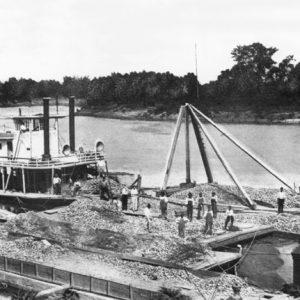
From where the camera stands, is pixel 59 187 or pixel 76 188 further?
pixel 59 187

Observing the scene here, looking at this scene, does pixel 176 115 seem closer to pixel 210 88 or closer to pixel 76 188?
pixel 210 88

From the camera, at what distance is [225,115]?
95.9 m

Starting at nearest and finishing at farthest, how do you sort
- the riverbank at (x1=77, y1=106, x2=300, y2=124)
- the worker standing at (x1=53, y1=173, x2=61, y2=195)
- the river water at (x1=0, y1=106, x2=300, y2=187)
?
the worker standing at (x1=53, y1=173, x2=61, y2=195) < the river water at (x1=0, y1=106, x2=300, y2=187) < the riverbank at (x1=77, y1=106, x2=300, y2=124)

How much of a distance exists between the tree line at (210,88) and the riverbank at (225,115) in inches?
102

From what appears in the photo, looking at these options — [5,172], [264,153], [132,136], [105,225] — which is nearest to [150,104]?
[132,136]

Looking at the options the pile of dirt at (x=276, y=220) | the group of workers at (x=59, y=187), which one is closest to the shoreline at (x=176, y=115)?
the group of workers at (x=59, y=187)

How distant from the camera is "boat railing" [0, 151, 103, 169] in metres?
29.0

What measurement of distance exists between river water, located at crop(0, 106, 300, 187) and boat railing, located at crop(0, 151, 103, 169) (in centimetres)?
318

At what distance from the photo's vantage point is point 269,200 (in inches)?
1099

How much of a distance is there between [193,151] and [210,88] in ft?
174

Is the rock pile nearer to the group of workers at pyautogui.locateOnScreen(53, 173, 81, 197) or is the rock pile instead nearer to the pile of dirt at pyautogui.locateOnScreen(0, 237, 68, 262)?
the group of workers at pyautogui.locateOnScreen(53, 173, 81, 197)

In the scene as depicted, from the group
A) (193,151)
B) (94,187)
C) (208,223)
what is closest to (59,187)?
(94,187)

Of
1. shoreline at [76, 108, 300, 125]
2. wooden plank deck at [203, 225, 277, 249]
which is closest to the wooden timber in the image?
wooden plank deck at [203, 225, 277, 249]

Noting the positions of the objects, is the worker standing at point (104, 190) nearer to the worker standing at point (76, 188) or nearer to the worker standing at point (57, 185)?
the worker standing at point (76, 188)
